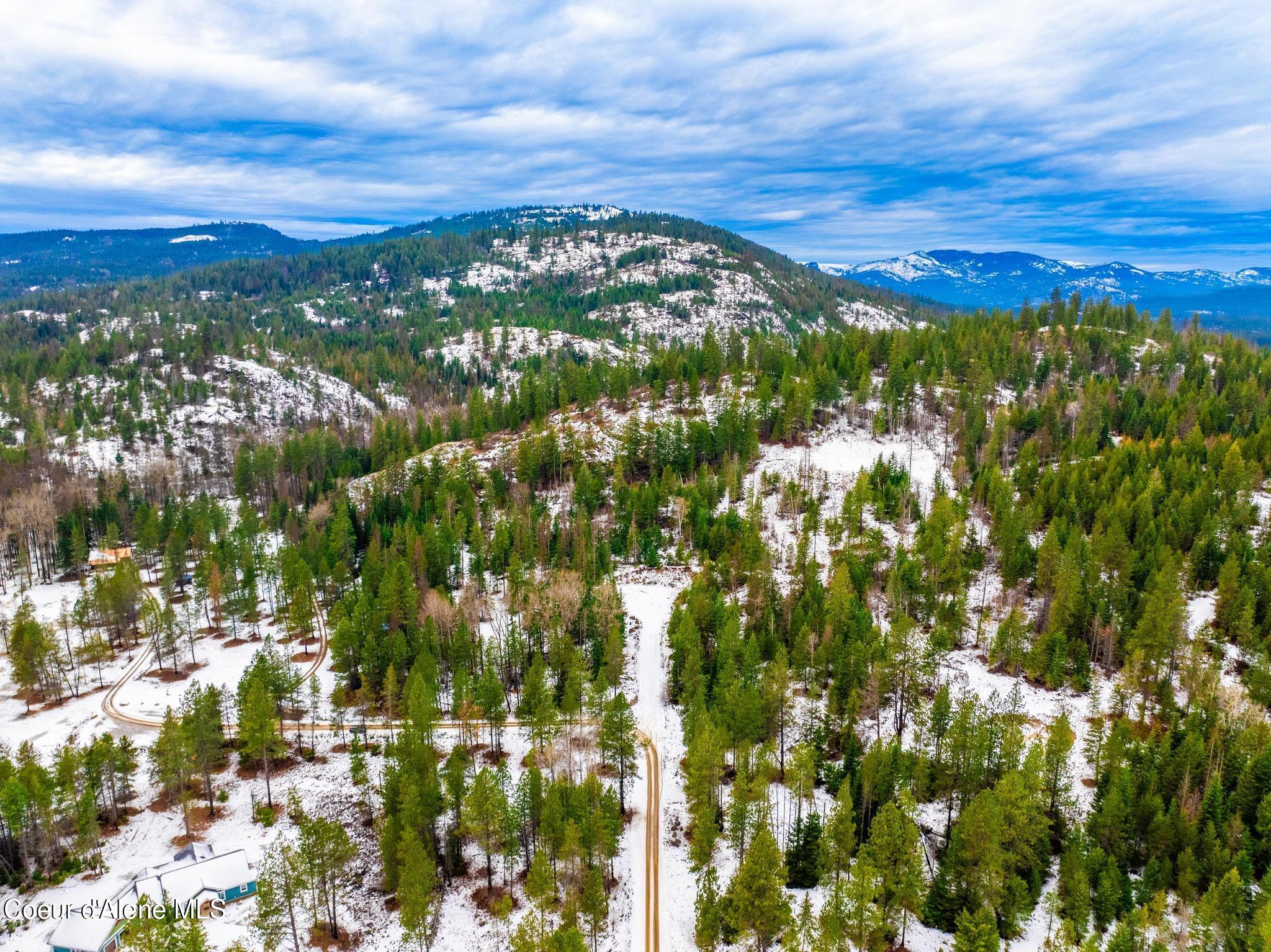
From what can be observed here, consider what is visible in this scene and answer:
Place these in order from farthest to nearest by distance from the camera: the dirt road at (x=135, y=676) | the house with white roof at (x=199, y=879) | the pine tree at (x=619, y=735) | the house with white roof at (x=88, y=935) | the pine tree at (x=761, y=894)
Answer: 1. the dirt road at (x=135, y=676)
2. the pine tree at (x=619, y=735)
3. the house with white roof at (x=199, y=879)
4. the house with white roof at (x=88, y=935)
5. the pine tree at (x=761, y=894)

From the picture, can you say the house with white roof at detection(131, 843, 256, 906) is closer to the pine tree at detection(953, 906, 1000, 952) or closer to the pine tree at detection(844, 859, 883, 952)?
the pine tree at detection(844, 859, 883, 952)

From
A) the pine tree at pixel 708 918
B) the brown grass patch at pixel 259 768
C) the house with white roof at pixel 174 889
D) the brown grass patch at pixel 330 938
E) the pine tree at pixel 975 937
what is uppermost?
the pine tree at pixel 975 937

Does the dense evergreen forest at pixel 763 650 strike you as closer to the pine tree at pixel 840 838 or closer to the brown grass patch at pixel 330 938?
the pine tree at pixel 840 838

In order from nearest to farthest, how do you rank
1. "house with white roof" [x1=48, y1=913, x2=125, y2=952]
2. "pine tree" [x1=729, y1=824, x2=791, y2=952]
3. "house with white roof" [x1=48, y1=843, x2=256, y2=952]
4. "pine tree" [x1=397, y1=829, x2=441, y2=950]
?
"pine tree" [x1=729, y1=824, x2=791, y2=952] → "pine tree" [x1=397, y1=829, x2=441, y2=950] → "house with white roof" [x1=48, y1=913, x2=125, y2=952] → "house with white roof" [x1=48, y1=843, x2=256, y2=952]

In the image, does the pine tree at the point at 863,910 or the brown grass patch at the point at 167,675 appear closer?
the pine tree at the point at 863,910

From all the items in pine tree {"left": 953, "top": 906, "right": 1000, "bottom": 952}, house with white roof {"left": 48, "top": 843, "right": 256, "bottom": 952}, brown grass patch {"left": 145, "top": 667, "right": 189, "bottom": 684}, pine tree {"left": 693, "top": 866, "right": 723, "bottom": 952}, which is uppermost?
pine tree {"left": 953, "top": 906, "right": 1000, "bottom": 952}

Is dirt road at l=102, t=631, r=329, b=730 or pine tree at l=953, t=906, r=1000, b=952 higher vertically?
pine tree at l=953, t=906, r=1000, b=952

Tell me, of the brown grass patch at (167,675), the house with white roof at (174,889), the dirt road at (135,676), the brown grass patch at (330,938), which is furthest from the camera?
the brown grass patch at (167,675)

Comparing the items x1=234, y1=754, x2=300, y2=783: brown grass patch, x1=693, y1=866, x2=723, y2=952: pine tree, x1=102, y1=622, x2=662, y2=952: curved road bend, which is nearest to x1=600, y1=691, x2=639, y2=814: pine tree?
x1=102, y1=622, x2=662, y2=952: curved road bend

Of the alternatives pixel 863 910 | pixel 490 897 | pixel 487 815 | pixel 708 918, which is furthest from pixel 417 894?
pixel 863 910

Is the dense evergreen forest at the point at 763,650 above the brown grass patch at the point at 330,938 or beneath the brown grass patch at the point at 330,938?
above

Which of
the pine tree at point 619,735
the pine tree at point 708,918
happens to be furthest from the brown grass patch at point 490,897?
the pine tree at point 708,918
